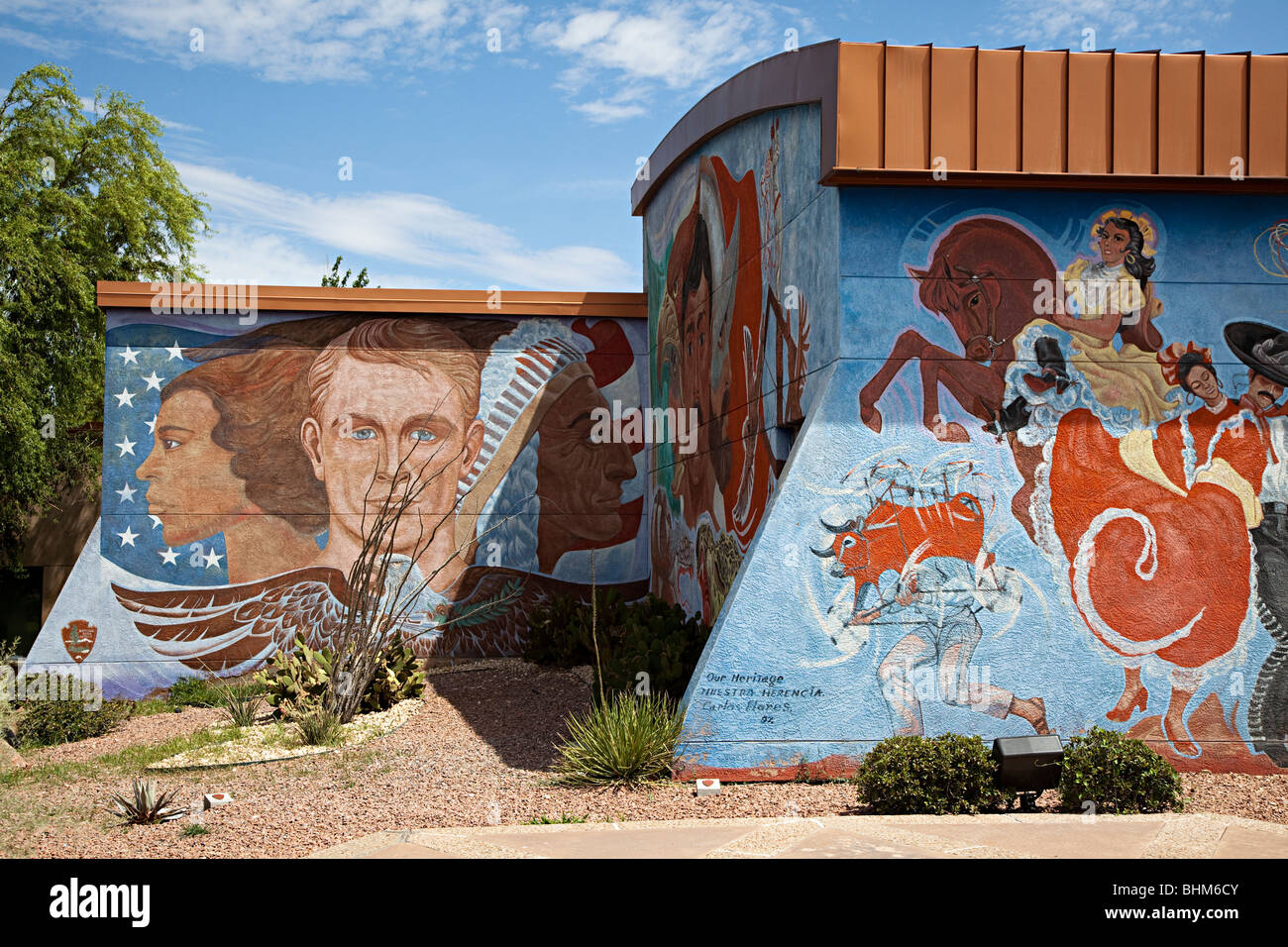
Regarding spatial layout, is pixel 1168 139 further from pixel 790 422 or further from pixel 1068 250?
pixel 790 422

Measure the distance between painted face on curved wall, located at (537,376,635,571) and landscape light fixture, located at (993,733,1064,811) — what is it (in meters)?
9.34

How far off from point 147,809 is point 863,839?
5.24 m

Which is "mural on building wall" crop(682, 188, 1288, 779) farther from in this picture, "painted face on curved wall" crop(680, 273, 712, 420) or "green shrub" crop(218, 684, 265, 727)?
"green shrub" crop(218, 684, 265, 727)

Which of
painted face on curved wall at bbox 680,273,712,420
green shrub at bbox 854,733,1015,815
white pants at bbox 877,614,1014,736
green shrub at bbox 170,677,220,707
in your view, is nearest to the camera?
green shrub at bbox 854,733,1015,815

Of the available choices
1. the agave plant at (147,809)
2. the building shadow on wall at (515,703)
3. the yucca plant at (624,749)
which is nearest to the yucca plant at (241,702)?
the building shadow on wall at (515,703)

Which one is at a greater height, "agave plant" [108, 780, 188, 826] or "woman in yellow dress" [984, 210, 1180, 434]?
"woman in yellow dress" [984, 210, 1180, 434]

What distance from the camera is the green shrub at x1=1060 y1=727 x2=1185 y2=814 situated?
24.2 feet

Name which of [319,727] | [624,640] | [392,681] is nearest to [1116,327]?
[624,640]

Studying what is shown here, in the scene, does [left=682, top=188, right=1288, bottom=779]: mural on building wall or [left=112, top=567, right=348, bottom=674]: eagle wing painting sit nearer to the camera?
[left=682, top=188, right=1288, bottom=779]: mural on building wall

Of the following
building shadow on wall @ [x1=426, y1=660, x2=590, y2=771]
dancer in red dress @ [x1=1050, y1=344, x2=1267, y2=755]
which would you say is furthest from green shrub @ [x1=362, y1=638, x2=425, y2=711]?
dancer in red dress @ [x1=1050, y1=344, x2=1267, y2=755]

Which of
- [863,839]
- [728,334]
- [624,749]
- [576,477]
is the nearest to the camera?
[863,839]

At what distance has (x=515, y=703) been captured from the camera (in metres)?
12.6

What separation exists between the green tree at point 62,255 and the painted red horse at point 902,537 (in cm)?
1397

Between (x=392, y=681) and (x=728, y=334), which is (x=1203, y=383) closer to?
(x=728, y=334)
